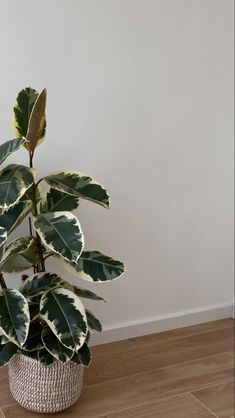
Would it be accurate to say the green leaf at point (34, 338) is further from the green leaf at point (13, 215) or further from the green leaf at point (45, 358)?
the green leaf at point (13, 215)

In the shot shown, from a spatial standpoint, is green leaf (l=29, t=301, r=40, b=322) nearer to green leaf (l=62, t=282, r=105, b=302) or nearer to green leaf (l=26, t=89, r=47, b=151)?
green leaf (l=62, t=282, r=105, b=302)

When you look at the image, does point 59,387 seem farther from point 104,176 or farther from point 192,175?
point 192,175

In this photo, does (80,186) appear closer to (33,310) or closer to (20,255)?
(20,255)

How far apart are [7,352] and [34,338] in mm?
97

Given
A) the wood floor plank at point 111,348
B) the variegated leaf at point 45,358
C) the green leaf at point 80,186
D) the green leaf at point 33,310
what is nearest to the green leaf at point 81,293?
the green leaf at point 33,310

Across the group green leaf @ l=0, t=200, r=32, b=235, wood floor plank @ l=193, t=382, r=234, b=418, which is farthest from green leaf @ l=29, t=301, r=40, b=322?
wood floor plank @ l=193, t=382, r=234, b=418

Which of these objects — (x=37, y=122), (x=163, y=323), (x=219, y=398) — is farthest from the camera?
(x=163, y=323)

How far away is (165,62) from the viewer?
2316mm

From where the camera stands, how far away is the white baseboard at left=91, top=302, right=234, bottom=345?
2.41m

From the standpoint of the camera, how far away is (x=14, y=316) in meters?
1.61

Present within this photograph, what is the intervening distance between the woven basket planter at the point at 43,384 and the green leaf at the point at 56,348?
12 cm

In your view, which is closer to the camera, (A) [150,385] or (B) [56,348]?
(B) [56,348]

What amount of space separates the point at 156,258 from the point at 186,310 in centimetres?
36

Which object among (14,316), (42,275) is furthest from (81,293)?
(14,316)
